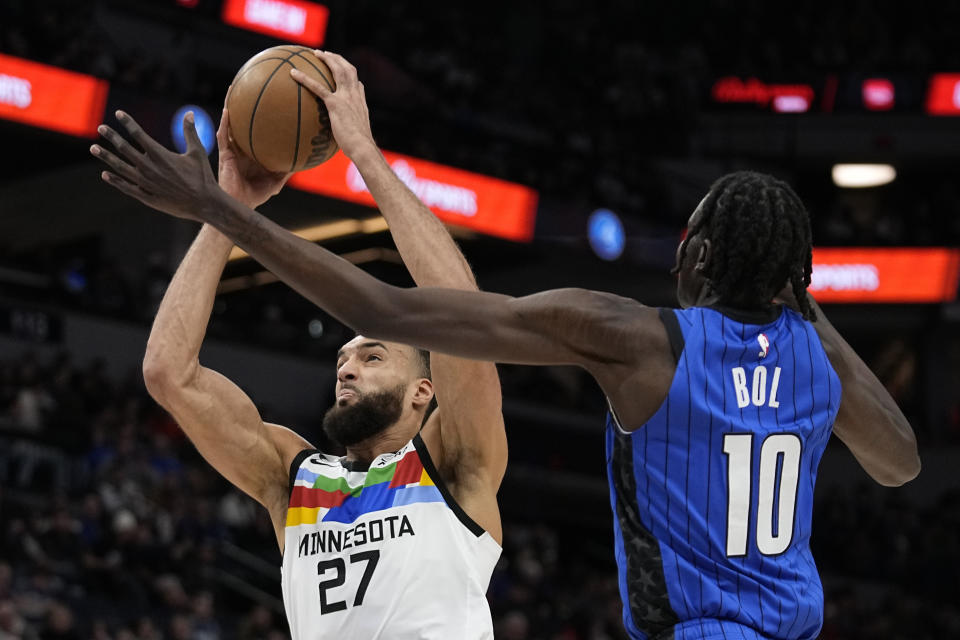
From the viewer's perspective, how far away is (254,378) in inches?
715

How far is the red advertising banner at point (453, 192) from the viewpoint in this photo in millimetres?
16422

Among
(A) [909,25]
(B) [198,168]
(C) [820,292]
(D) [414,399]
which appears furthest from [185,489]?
(A) [909,25]

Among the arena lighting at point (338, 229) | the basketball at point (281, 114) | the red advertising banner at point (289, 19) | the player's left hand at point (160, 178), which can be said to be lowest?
the player's left hand at point (160, 178)

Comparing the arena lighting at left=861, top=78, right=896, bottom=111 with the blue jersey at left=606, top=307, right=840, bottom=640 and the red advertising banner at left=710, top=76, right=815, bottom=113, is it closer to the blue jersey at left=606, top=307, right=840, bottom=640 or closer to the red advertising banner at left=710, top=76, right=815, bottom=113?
the red advertising banner at left=710, top=76, right=815, bottom=113

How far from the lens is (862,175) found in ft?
84.2

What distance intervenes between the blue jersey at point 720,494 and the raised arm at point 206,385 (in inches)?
61.9

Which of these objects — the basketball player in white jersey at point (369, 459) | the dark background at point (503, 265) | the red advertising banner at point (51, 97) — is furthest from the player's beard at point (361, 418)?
the red advertising banner at point (51, 97)

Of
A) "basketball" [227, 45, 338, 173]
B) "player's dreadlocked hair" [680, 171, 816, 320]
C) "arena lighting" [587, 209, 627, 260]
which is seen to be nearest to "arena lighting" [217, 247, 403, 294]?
"arena lighting" [587, 209, 627, 260]

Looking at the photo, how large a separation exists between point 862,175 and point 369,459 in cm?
2328

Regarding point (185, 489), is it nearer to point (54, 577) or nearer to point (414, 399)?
point (54, 577)

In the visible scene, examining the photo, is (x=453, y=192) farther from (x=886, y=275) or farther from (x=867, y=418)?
(x=867, y=418)

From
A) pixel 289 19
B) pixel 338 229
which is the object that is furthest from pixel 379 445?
pixel 338 229

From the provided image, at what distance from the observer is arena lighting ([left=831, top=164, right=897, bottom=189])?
25266 mm

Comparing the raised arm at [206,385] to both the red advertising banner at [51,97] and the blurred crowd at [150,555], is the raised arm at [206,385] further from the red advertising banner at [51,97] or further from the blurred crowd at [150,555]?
the red advertising banner at [51,97]
